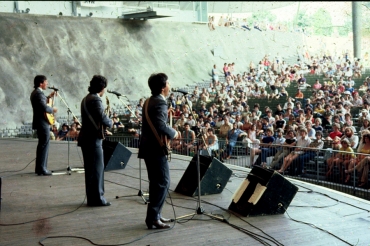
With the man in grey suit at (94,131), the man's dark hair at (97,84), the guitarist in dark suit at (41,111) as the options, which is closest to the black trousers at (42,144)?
the guitarist in dark suit at (41,111)

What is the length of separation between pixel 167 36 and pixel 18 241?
24117 millimetres

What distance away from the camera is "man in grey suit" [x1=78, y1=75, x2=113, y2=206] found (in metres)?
6.68

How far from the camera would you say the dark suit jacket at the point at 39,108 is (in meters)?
8.52

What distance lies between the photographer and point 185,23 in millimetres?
30359

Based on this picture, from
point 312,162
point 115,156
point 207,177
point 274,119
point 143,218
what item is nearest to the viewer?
point 143,218

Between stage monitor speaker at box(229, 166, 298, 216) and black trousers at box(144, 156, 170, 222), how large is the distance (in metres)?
1.22

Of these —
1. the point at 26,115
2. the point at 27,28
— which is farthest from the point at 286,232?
the point at 27,28

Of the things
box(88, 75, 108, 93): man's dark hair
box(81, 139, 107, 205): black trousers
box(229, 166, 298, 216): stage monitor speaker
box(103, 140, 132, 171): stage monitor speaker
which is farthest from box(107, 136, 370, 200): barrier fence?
box(88, 75, 108, 93): man's dark hair

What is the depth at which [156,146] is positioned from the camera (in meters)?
5.68

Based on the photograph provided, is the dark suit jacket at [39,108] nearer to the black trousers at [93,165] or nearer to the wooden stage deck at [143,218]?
the wooden stage deck at [143,218]

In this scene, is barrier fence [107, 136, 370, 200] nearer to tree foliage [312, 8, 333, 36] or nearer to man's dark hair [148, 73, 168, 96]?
man's dark hair [148, 73, 168, 96]

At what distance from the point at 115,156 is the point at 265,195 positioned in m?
4.18

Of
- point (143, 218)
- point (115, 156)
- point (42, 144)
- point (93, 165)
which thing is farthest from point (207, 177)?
point (42, 144)

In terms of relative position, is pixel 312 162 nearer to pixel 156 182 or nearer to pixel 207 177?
pixel 207 177
